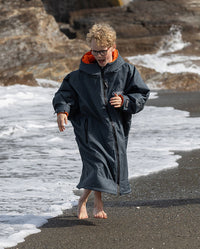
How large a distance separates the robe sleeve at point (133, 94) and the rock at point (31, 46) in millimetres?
18980

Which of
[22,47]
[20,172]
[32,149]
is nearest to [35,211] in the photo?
[20,172]

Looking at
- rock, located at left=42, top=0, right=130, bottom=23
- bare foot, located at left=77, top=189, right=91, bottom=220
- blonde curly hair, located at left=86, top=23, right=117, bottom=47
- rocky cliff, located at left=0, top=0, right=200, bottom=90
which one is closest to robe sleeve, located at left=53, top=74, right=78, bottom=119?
blonde curly hair, located at left=86, top=23, right=117, bottom=47

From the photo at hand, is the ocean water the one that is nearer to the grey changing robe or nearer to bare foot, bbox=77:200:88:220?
bare foot, bbox=77:200:88:220

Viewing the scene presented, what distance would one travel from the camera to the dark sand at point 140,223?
3111 mm

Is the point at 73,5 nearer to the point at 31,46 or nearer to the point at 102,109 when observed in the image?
the point at 31,46

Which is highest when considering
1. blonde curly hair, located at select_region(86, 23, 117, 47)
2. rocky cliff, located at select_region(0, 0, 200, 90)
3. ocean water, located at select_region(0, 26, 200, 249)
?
blonde curly hair, located at select_region(86, 23, 117, 47)

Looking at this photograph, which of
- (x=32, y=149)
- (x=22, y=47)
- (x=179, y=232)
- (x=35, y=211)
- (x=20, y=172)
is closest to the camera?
(x=179, y=232)

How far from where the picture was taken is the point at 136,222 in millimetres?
3547

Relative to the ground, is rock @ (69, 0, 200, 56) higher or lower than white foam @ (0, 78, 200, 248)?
lower

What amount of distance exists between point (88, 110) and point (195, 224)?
1.07m

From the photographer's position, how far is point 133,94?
3557 mm

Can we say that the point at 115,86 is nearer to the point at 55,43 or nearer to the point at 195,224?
the point at 195,224

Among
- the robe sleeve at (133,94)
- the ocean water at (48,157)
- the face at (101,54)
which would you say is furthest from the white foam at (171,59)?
the face at (101,54)

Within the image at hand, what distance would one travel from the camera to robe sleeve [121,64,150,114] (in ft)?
11.5
